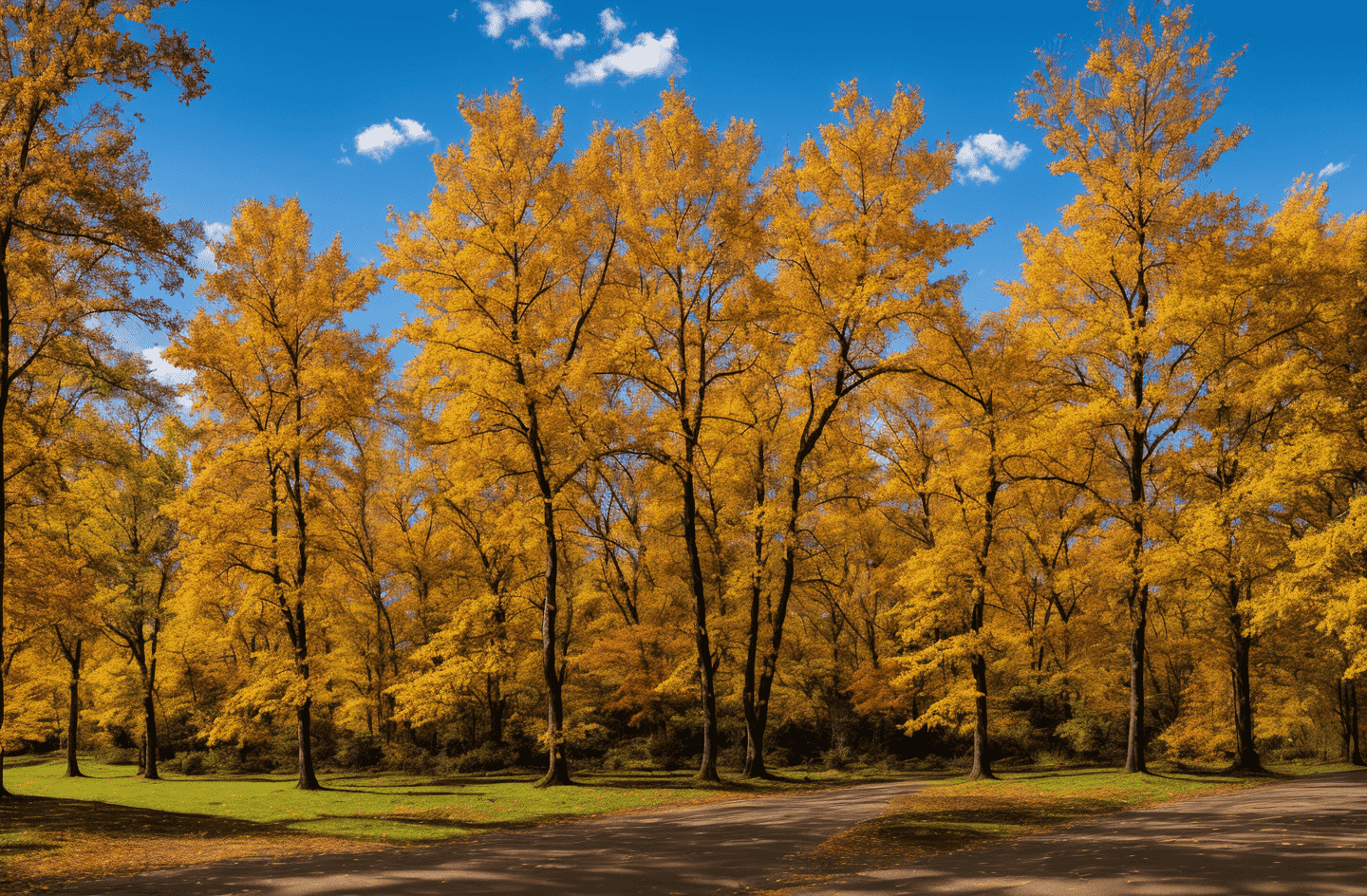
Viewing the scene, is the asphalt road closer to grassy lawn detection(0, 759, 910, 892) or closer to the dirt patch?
the dirt patch

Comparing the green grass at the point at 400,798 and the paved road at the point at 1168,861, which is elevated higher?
the paved road at the point at 1168,861

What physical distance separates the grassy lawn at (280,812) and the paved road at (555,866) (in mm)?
1301

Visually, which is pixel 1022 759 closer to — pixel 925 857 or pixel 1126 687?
pixel 1126 687

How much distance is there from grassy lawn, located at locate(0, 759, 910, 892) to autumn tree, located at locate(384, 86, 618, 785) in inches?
102

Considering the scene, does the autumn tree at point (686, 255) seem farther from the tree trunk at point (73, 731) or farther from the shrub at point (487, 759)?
the tree trunk at point (73, 731)

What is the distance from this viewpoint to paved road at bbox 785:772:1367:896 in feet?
21.6

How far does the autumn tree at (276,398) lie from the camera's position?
18.8 m

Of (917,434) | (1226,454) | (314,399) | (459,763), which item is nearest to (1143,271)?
(1226,454)

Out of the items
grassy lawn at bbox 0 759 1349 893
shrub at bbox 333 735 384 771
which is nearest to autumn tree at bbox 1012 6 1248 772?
grassy lawn at bbox 0 759 1349 893

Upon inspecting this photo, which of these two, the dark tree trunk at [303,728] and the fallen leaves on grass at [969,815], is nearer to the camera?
the fallen leaves on grass at [969,815]

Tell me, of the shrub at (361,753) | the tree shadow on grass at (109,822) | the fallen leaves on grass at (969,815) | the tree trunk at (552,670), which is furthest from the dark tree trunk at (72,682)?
the fallen leaves on grass at (969,815)

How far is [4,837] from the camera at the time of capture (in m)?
11.4

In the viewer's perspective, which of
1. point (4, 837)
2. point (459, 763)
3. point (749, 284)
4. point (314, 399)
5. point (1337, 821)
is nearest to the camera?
point (1337, 821)

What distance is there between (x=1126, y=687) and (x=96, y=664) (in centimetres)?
3901
